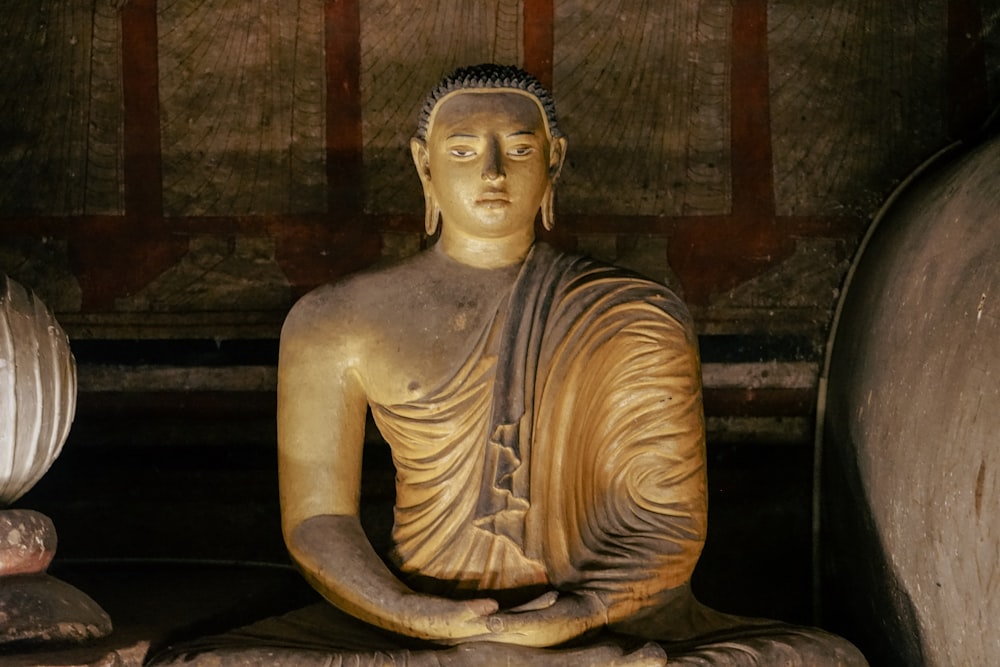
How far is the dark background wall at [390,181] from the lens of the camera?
5781 mm

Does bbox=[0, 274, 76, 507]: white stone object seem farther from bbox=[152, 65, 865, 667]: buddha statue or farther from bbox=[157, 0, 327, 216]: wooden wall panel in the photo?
bbox=[157, 0, 327, 216]: wooden wall panel

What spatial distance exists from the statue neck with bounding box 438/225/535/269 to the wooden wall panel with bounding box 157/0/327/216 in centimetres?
117

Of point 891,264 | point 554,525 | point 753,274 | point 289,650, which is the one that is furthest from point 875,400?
point 289,650

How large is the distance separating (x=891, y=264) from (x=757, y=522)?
101cm

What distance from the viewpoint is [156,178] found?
5812 millimetres

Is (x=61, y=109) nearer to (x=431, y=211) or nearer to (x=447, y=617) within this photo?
(x=431, y=211)

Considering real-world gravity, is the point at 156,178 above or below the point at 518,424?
above

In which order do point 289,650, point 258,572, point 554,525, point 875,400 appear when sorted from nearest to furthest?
1. point 289,650
2. point 554,525
3. point 875,400
4. point 258,572

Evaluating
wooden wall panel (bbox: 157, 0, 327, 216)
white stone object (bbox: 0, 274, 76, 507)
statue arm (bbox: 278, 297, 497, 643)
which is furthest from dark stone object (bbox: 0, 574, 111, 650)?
wooden wall panel (bbox: 157, 0, 327, 216)

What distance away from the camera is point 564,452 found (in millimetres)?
4492

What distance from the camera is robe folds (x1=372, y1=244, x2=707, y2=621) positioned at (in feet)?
14.5

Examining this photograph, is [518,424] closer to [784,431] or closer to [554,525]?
[554,525]

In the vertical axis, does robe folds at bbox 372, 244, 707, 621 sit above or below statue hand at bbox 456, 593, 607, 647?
above

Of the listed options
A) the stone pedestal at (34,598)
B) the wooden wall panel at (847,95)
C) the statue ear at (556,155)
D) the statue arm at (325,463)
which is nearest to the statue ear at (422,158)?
the statue ear at (556,155)
